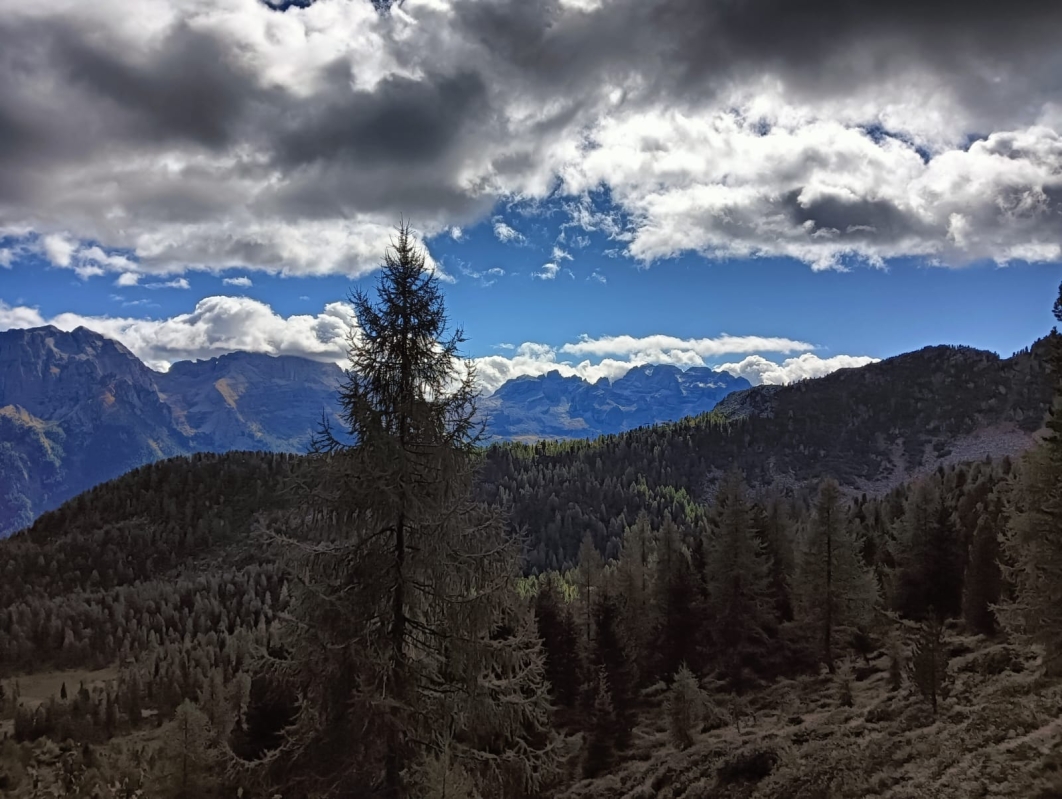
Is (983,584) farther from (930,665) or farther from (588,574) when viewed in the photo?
(588,574)

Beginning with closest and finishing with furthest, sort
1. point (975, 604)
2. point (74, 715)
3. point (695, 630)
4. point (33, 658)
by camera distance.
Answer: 1. point (975, 604)
2. point (695, 630)
3. point (74, 715)
4. point (33, 658)

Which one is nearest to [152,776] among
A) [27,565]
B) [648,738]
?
[648,738]

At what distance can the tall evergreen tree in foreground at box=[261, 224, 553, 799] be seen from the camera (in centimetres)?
1175

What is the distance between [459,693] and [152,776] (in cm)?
3023

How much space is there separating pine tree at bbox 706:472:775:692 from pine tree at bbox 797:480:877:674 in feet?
10.2

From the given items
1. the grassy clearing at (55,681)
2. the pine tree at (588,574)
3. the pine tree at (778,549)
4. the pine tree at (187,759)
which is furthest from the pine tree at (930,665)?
the grassy clearing at (55,681)

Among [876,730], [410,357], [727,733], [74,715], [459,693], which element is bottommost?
[74,715]

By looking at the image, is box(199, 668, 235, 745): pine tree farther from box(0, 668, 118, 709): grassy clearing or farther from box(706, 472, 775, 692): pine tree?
box(0, 668, 118, 709): grassy clearing

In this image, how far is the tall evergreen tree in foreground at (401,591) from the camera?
11750mm

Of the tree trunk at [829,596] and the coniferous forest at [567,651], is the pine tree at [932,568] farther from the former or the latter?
the tree trunk at [829,596]

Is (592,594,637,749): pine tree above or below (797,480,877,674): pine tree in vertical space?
below

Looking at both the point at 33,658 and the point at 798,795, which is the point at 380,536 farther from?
the point at 33,658

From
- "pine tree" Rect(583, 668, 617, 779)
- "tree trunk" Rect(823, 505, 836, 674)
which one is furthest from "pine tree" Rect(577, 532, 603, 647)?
"tree trunk" Rect(823, 505, 836, 674)

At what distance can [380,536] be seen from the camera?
42.0 ft
